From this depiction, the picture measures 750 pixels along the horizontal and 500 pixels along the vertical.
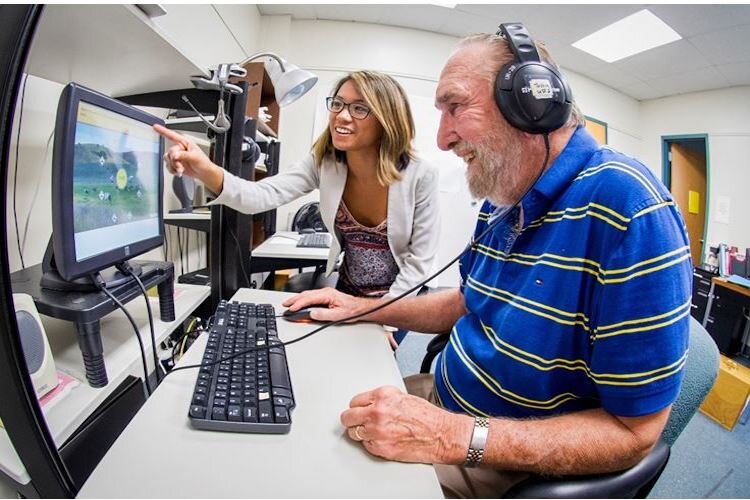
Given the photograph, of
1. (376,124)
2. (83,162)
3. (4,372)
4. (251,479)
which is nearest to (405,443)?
(251,479)

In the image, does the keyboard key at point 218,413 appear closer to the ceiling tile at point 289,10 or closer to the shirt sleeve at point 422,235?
the shirt sleeve at point 422,235

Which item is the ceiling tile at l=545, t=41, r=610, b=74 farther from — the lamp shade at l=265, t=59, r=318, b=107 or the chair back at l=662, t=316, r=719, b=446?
the chair back at l=662, t=316, r=719, b=446

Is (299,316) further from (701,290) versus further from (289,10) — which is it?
(701,290)

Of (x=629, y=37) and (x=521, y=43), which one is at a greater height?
(x=629, y=37)

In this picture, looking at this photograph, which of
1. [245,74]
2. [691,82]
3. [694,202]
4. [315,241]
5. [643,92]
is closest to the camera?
[245,74]

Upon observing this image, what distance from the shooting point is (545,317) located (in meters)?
0.57

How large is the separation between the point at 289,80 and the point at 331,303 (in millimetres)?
700

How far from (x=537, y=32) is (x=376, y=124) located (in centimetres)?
292

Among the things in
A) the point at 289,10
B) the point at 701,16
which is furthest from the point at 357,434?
the point at 701,16

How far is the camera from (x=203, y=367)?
1.77 ft

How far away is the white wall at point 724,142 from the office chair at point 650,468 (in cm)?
493

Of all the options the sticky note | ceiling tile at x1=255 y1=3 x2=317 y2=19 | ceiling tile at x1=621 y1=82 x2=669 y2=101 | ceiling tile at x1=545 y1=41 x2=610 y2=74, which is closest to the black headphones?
ceiling tile at x1=255 y1=3 x2=317 y2=19

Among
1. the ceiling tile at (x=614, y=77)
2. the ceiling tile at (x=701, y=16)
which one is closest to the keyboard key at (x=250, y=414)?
the ceiling tile at (x=701, y=16)

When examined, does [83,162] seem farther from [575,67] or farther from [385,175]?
[575,67]
